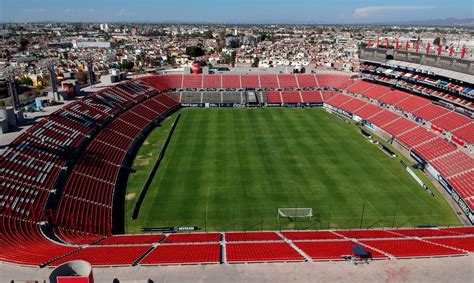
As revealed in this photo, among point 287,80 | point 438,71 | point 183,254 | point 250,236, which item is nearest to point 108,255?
point 183,254

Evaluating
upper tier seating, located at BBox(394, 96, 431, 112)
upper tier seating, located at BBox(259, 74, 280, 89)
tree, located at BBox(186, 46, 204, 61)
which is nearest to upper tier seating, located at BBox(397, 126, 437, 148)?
upper tier seating, located at BBox(394, 96, 431, 112)

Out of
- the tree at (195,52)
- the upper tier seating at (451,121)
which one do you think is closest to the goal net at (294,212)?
the upper tier seating at (451,121)

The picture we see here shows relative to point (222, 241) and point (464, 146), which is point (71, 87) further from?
point (464, 146)

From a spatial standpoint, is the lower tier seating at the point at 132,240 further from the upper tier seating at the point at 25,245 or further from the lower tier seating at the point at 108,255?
the upper tier seating at the point at 25,245

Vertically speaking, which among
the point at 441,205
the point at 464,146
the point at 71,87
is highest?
the point at 71,87

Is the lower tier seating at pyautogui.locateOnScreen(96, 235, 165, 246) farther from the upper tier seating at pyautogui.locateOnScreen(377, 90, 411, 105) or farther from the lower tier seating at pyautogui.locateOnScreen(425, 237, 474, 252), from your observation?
the upper tier seating at pyautogui.locateOnScreen(377, 90, 411, 105)

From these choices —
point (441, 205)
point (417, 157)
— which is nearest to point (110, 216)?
point (441, 205)
